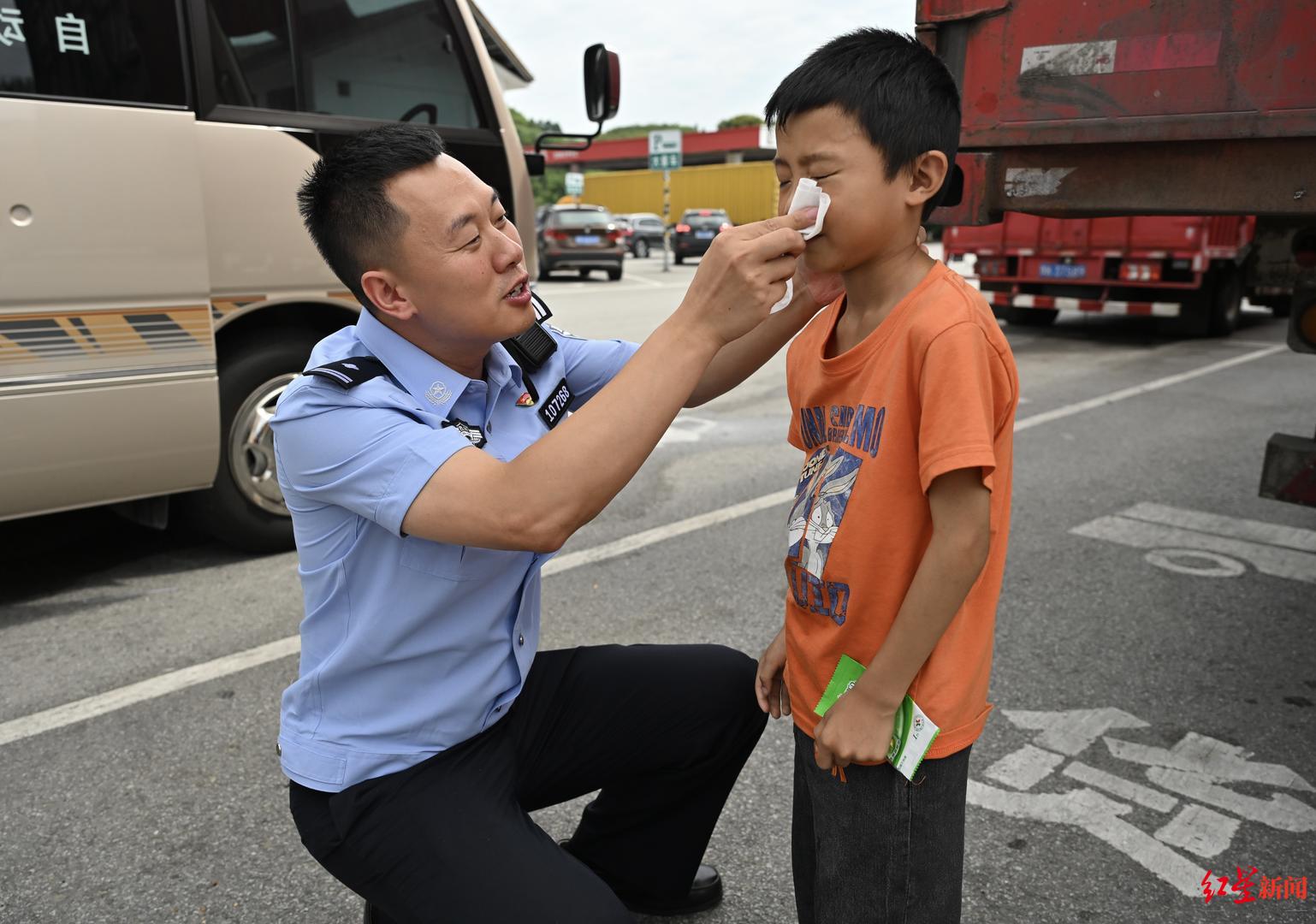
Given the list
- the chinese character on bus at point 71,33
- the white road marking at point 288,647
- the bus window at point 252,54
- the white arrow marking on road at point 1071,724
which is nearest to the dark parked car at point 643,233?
the white road marking at point 288,647

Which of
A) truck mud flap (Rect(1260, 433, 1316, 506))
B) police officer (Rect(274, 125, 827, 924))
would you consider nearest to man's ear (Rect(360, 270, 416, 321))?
police officer (Rect(274, 125, 827, 924))

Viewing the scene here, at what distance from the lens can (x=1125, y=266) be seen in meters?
10.2

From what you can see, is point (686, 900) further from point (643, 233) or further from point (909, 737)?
point (643, 233)

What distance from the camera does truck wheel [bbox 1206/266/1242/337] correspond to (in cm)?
1053

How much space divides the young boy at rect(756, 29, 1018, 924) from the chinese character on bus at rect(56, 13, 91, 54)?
285 centimetres

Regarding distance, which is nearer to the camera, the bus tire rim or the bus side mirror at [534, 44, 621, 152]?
the bus tire rim

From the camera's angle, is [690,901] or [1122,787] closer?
[690,901]

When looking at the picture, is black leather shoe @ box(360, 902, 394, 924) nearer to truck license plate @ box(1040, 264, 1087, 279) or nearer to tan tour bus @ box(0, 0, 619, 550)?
tan tour bus @ box(0, 0, 619, 550)

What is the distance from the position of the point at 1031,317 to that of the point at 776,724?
10.6 m

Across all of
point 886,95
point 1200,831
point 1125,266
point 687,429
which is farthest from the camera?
point 1125,266

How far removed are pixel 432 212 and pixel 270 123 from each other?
2.56 meters

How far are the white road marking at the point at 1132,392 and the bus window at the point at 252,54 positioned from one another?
15.2ft

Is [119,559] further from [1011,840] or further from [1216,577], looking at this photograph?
[1216,577]

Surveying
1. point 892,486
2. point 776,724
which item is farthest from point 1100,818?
point 892,486
